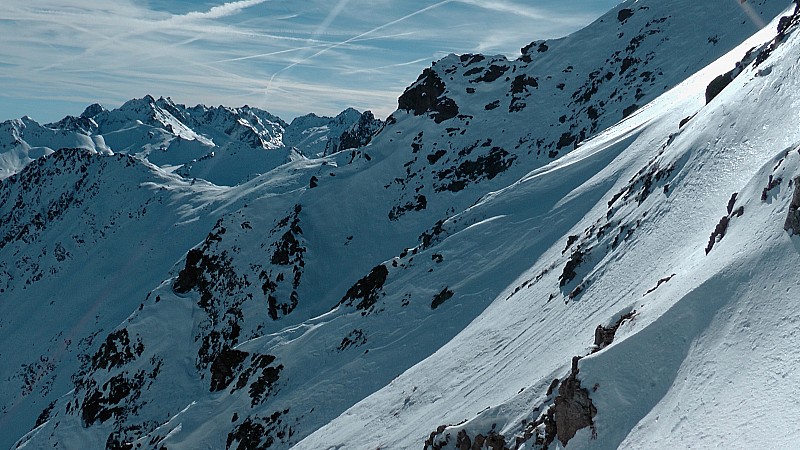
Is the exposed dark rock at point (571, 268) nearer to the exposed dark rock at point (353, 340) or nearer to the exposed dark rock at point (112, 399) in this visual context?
the exposed dark rock at point (353, 340)

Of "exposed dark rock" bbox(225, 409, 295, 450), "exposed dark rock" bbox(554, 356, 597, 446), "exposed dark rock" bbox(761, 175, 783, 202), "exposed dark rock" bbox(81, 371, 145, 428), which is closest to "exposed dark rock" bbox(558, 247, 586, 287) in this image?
"exposed dark rock" bbox(761, 175, 783, 202)

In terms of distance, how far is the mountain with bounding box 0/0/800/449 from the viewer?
441 inches

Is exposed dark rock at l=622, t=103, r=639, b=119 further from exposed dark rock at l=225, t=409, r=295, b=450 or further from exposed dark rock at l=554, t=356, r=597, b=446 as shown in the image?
exposed dark rock at l=554, t=356, r=597, b=446

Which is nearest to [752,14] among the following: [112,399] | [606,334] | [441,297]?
[441,297]

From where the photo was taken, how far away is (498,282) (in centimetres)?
3070

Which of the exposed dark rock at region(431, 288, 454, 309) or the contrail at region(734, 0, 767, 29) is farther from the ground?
the contrail at region(734, 0, 767, 29)

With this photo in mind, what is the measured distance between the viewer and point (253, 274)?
55.4 m

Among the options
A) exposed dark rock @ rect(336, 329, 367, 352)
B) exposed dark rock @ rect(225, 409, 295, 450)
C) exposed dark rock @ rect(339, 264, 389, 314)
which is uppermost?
exposed dark rock @ rect(339, 264, 389, 314)

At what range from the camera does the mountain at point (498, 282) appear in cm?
1121

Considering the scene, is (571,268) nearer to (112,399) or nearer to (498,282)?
(498,282)

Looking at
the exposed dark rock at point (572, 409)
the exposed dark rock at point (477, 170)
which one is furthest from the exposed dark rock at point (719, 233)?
the exposed dark rock at point (477, 170)

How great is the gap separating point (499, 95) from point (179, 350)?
54.0 meters

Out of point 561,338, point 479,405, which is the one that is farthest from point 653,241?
point 479,405

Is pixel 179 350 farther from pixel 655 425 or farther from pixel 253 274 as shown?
pixel 655 425
